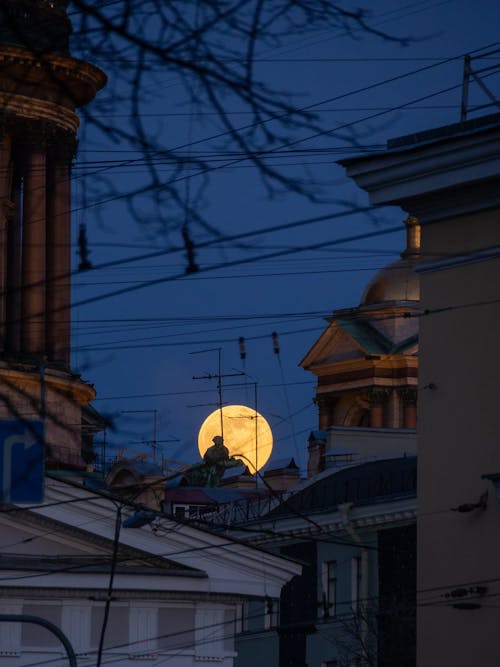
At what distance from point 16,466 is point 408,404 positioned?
2545 inches

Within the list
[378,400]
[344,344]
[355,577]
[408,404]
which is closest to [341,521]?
[355,577]

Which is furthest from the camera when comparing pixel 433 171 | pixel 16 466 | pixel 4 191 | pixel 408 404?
pixel 408 404

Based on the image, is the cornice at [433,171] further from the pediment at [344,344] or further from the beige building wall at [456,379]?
the pediment at [344,344]

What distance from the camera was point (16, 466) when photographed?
1359 cm

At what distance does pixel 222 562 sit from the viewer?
3206 cm

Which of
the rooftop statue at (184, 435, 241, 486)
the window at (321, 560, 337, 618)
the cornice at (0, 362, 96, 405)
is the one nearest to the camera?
the window at (321, 560, 337, 618)

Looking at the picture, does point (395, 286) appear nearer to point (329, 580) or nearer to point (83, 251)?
point (329, 580)

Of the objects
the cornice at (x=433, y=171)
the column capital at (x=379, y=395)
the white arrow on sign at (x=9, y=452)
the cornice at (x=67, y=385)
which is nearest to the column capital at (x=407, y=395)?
the column capital at (x=379, y=395)

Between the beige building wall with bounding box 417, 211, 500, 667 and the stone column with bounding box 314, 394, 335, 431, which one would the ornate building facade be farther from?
the beige building wall with bounding box 417, 211, 500, 667

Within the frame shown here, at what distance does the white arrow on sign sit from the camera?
12.2 meters

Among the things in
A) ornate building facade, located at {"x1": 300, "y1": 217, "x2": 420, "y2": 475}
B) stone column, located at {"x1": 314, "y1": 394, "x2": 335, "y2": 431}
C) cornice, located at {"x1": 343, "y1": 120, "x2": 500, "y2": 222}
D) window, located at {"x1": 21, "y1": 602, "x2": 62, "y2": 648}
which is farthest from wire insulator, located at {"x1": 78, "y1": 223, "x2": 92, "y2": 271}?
stone column, located at {"x1": 314, "y1": 394, "x2": 335, "y2": 431}

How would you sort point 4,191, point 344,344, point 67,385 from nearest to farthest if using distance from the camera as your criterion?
point 67,385 < point 4,191 < point 344,344

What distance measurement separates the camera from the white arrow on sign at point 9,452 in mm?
12203

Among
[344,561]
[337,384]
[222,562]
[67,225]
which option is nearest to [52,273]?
[67,225]
